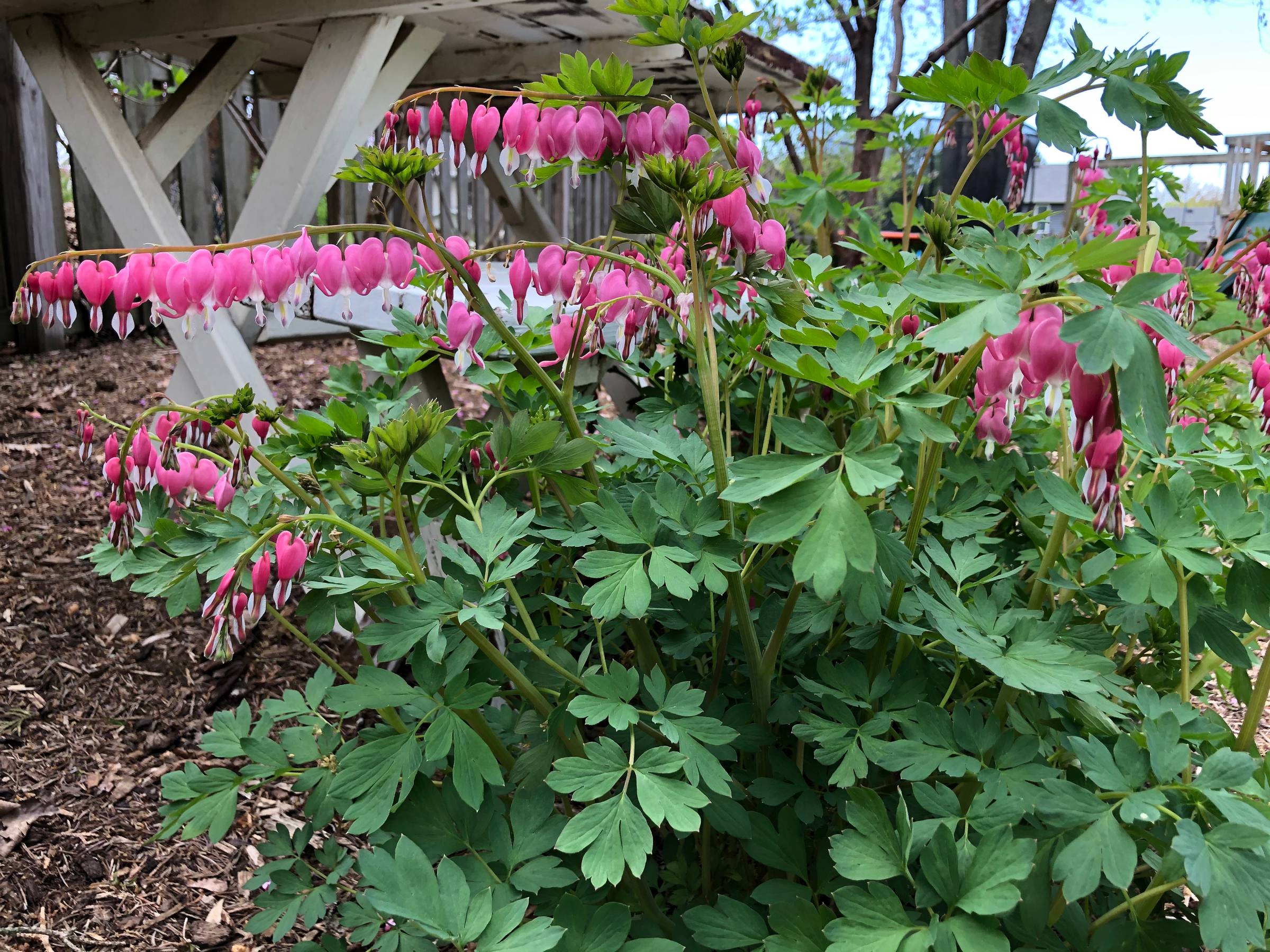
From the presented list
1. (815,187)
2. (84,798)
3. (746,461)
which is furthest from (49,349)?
(746,461)

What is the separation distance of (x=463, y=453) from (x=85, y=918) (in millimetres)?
1181

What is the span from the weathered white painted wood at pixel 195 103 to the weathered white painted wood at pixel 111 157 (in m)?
0.07

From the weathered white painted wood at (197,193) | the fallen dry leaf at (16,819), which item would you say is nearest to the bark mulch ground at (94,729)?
the fallen dry leaf at (16,819)

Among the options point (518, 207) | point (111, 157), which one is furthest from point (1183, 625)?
point (518, 207)

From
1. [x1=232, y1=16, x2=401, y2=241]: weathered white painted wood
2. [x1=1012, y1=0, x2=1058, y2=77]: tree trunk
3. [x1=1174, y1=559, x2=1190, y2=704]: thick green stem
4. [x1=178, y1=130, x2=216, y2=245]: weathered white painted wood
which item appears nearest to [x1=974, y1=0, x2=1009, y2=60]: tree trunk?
[x1=1012, y1=0, x2=1058, y2=77]: tree trunk

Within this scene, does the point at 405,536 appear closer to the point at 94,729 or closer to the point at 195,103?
the point at 94,729

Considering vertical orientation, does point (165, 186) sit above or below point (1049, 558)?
above

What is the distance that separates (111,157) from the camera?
9.69 ft

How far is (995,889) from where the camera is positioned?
0.82 m

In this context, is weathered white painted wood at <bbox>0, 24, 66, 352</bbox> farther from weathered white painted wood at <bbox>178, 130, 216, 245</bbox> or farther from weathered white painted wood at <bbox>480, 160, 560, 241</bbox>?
weathered white painted wood at <bbox>480, 160, 560, 241</bbox>

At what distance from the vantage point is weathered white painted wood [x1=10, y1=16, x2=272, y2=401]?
275 cm

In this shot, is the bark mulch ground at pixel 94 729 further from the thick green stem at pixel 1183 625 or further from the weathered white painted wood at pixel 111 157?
the thick green stem at pixel 1183 625

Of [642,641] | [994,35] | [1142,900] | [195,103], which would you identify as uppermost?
[994,35]

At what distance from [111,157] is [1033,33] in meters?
8.39
